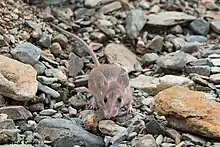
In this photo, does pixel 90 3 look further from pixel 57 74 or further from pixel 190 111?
pixel 190 111

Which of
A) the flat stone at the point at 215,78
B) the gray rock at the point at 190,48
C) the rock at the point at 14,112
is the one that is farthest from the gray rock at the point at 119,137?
the gray rock at the point at 190,48

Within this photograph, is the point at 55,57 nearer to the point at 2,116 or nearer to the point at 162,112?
the point at 2,116

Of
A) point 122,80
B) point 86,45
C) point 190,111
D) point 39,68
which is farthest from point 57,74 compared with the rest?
point 190,111

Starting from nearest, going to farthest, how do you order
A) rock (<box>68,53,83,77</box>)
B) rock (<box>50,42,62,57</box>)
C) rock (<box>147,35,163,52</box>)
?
1. rock (<box>68,53,83,77</box>)
2. rock (<box>50,42,62,57</box>)
3. rock (<box>147,35,163,52</box>)

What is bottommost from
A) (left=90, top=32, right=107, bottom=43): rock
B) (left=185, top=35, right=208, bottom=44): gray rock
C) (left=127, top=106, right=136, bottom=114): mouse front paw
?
(left=127, top=106, right=136, bottom=114): mouse front paw

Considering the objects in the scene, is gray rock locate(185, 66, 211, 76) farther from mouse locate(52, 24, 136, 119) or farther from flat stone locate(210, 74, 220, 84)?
mouse locate(52, 24, 136, 119)

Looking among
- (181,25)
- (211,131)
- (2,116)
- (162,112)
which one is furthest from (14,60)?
(181,25)

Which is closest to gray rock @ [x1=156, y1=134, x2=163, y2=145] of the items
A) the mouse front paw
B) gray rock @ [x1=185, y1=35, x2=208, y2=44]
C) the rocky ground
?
the rocky ground

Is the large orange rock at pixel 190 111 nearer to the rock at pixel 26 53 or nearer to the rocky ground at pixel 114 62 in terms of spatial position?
the rocky ground at pixel 114 62

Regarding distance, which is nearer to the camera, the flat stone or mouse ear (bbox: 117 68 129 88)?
mouse ear (bbox: 117 68 129 88)
